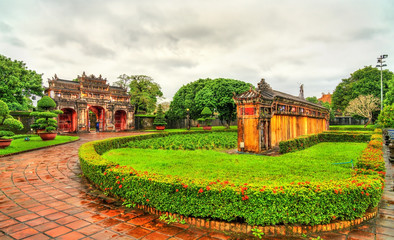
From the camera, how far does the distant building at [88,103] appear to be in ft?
94.5

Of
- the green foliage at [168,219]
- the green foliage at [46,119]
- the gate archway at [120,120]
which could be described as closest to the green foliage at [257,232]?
the green foliage at [168,219]

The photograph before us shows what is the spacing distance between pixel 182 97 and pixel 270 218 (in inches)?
1291

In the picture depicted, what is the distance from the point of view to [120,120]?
117 ft

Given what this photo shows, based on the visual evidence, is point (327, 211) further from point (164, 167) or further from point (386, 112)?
point (386, 112)

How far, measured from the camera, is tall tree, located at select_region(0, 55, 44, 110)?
25156mm

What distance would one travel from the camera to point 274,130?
12141 mm

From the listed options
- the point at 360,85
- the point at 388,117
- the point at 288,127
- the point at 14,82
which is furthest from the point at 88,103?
the point at 360,85

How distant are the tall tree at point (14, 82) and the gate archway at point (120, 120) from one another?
11385mm

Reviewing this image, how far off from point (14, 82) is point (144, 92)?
18471 millimetres

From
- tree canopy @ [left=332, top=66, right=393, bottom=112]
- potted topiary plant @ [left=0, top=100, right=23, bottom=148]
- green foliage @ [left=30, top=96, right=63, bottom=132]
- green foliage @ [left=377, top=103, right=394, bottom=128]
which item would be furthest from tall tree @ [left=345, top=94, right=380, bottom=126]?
potted topiary plant @ [left=0, top=100, right=23, bottom=148]

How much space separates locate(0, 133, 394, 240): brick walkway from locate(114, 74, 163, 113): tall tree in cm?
3384

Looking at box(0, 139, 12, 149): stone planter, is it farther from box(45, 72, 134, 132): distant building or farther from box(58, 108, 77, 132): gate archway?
box(58, 108, 77, 132): gate archway

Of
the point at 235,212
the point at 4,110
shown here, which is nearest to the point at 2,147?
the point at 4,110

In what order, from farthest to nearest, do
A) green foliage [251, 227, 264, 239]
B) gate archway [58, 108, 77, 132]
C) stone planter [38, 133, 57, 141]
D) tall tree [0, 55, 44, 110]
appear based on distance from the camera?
1. gate archway [58, 108, 77, 132]
2. tall tree [0, 55, 44, 110]
3. stone planter [38, 133, 57, 141]
4. green foliage [251, 227, 264, 239]
